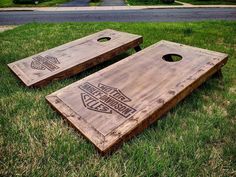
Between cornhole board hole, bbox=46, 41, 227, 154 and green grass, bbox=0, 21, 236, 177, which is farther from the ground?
cornhole board hole, bbox=46, 41, 227, 154

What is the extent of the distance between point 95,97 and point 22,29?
5.88 meters

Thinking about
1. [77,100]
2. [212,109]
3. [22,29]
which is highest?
[77,100]

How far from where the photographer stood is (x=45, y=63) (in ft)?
12.2

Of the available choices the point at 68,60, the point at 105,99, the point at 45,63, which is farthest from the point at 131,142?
the point at 45,63

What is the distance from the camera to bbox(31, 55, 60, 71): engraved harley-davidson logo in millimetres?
3582

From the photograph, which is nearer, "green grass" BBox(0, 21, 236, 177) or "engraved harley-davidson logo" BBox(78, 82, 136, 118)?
"green grass" BBox(0, 21, 236, 177)

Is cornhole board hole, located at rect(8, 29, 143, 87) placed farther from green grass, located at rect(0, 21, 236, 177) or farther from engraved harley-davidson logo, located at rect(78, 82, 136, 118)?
engraved harley-davidson logo, located at rect(78, 82, 136, 118)

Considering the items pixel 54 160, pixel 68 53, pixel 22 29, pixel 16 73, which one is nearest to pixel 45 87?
pixel 16 73

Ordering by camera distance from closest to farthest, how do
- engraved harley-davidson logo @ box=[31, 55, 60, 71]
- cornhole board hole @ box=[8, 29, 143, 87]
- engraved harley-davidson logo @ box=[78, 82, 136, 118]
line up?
engraved harley-davidson logo @ box=[78, 82, 136, 118], cornhole board hole @ box=[8, 29, 143, 87], engraved harley-davidson logo @ box=[31, 55, 60, 71]

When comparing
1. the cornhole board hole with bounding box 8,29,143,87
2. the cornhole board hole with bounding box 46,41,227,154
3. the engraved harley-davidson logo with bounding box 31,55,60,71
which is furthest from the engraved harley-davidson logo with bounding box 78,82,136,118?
the engraved harley-davidson logo with bounding box 31,55,60,71

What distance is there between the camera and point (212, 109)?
9.12 feet

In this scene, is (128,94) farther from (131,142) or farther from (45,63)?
(45,63)

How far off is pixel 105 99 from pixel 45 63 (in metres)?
1.57

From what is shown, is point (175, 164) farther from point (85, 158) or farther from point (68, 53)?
point (68, 53)
